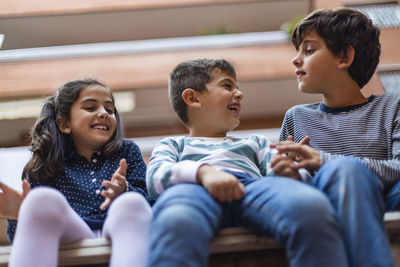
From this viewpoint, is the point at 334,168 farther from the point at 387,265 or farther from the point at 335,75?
the point at 335,75

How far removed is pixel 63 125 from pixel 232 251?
0.78m

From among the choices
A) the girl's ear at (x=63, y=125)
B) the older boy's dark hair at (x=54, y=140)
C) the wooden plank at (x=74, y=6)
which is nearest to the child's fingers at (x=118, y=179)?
the older boy's dark hair at (x=54, y=140)

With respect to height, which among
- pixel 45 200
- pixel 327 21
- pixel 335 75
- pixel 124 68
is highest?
pixel 327 21

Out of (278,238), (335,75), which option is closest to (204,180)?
(278,238)

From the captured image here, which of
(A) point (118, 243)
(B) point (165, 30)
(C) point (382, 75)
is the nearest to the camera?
(A) point (118, 243)

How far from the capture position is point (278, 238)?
83 cm

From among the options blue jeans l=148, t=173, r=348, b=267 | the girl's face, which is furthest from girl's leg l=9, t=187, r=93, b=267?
the girl's face

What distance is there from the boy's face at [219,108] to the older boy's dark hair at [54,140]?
1.05ft

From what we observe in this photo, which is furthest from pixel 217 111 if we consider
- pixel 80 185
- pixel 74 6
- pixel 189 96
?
pixel 74 6

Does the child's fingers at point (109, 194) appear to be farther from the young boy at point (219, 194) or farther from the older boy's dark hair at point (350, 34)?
the older boy's dark hair at point (350, 34)

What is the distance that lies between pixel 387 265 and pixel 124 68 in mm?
3427

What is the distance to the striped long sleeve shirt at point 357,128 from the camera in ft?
3.98

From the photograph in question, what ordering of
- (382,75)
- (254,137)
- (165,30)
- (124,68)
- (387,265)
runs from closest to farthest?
(387,265)
(254,137)
(382,75)
(124,68)
(165,30)

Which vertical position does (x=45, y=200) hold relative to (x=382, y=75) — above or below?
above
